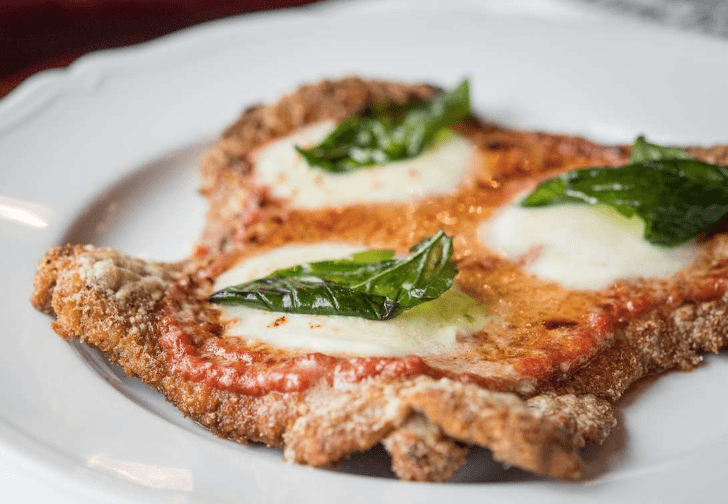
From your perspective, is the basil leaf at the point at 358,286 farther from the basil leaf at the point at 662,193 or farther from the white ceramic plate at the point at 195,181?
the basil leaf at the point at 662,193

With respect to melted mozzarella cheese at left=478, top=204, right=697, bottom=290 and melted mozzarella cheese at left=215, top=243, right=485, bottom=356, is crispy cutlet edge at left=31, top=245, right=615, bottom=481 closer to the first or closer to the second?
melted mozzarella cheese at left=215, top=243, right=485, bottom=356

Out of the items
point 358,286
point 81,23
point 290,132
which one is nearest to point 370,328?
point 358,286

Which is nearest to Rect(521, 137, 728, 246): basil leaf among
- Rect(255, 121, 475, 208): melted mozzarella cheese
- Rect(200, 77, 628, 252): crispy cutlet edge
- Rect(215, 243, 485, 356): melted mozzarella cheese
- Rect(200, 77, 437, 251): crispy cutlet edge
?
Rect(200, 77, 628, 252): crispy cutlet edge

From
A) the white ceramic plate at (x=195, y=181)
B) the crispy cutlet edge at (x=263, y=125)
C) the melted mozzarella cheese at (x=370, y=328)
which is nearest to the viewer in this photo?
the white ceramic plate at (x=195, y=181)

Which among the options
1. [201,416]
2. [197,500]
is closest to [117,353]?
[201,416]

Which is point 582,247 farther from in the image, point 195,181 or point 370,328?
point 195,181

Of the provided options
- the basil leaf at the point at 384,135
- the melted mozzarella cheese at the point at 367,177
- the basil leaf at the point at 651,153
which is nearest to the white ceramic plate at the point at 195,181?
the melted mozzarella cheese at the point at 367,177
